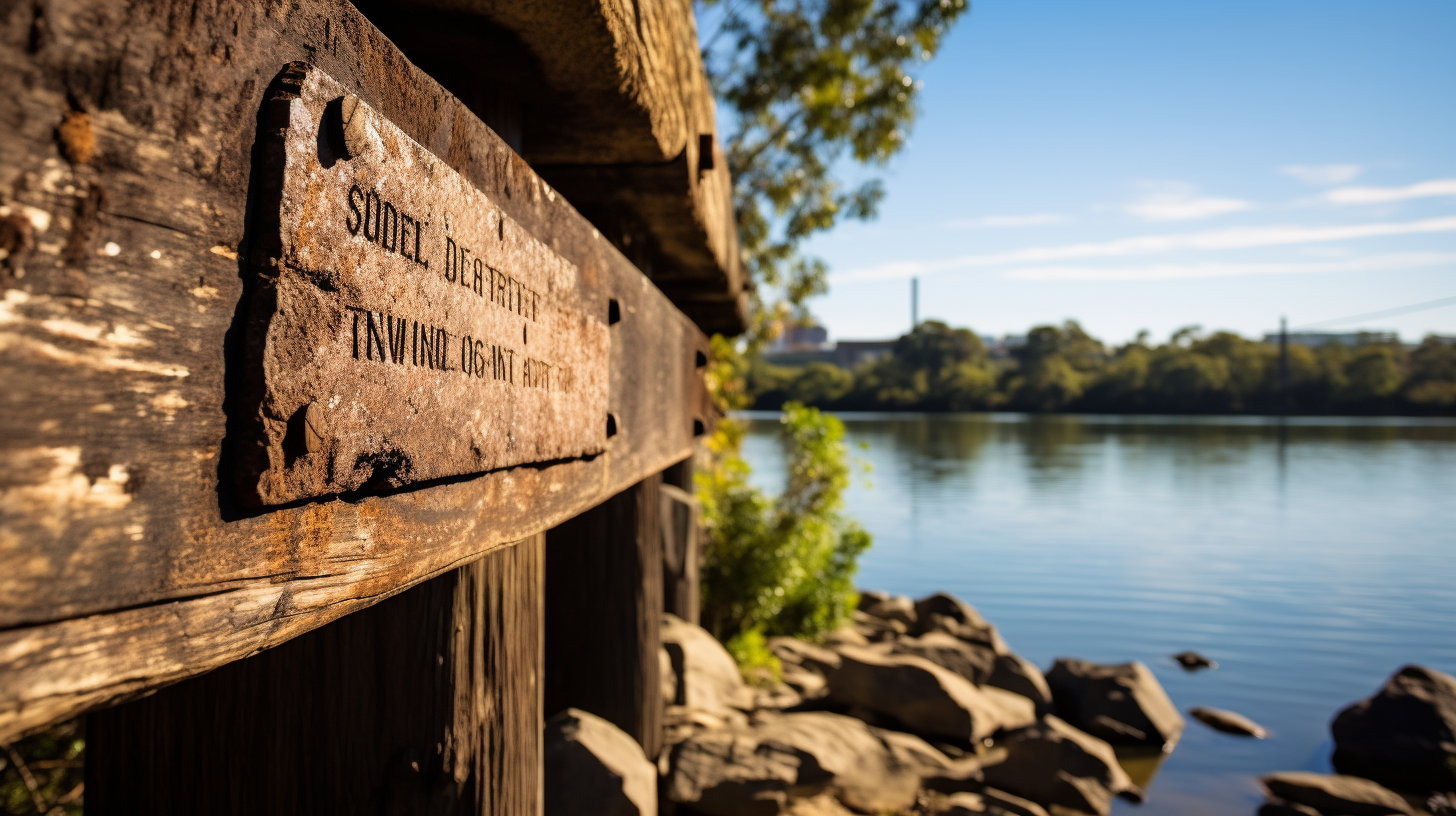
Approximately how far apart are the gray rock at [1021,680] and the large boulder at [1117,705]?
0.71 ft

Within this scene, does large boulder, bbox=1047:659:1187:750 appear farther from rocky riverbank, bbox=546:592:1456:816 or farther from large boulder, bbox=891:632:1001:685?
large boulder, bbox=891:632:1001:685

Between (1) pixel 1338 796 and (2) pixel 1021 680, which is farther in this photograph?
(2) pixel 1021 680

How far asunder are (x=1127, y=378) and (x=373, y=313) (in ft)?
257

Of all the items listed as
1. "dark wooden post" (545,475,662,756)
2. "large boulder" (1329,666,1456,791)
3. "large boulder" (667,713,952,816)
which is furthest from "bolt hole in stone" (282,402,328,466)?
"large boulder" (1329,666,1456,791)

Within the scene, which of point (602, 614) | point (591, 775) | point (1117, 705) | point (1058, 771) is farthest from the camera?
point (1117, 705)

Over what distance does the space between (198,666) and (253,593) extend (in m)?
0.07

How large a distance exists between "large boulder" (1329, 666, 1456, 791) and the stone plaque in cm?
835

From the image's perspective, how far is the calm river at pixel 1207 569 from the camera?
9.35 metres

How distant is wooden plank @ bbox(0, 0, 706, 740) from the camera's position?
585 millimetres

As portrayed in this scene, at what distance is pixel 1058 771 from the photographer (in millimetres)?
6094

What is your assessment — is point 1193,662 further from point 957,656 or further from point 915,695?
point 915,695

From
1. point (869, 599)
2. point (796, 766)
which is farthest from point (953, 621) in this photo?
point (796, 766)

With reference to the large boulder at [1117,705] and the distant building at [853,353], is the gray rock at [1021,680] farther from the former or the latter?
the distant building at [853,353]

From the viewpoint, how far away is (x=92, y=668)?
66 centimetres
